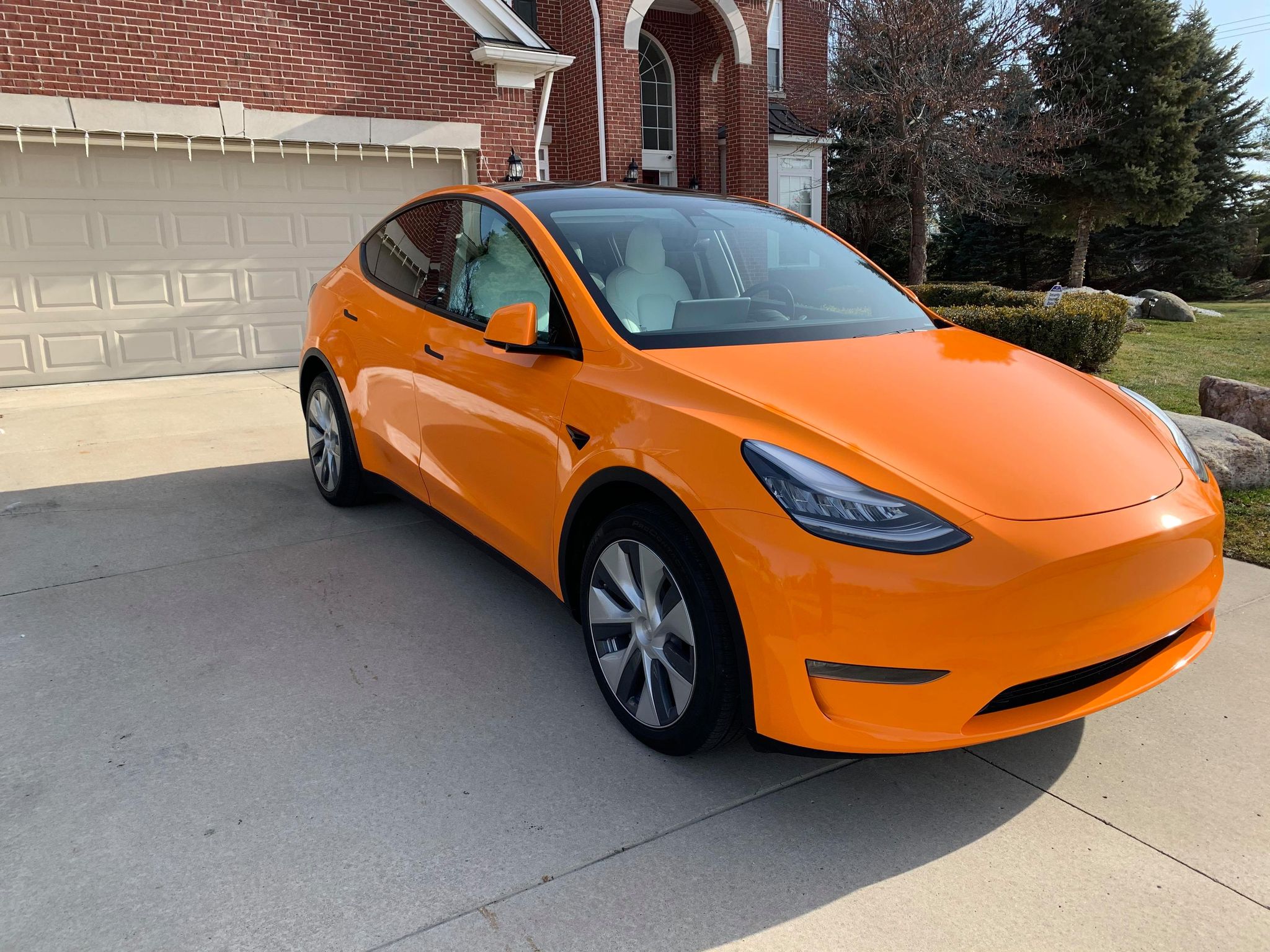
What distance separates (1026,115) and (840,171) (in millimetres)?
7291

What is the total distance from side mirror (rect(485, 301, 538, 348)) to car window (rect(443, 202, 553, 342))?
0.14 m

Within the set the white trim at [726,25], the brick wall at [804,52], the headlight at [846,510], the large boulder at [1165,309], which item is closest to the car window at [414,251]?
the headlight at [846,510]

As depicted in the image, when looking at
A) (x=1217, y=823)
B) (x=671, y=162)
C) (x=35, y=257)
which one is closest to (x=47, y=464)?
(x=35, y=257)

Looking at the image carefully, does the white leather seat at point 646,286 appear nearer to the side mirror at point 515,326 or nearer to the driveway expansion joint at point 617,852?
the side mirror at point 515,326

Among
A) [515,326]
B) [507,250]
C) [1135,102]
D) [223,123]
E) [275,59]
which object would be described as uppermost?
[1135,102]

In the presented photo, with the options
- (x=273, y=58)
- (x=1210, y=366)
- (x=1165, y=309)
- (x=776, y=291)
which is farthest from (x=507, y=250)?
(x=1165, y=309)

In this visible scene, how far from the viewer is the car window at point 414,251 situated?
4148mm

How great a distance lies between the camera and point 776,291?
3672 mm

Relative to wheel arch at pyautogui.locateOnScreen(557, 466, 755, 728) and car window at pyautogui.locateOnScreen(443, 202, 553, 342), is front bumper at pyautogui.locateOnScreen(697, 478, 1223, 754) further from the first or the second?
car window at pyautogui.locateOnScreen(443, 202, 553, 342)

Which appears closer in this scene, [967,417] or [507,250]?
[967,417]

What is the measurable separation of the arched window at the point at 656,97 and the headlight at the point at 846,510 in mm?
18359

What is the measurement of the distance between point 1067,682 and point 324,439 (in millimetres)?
4134

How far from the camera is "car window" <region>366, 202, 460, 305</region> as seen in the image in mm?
4148

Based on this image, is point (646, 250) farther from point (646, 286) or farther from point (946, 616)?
point (946, 616)
